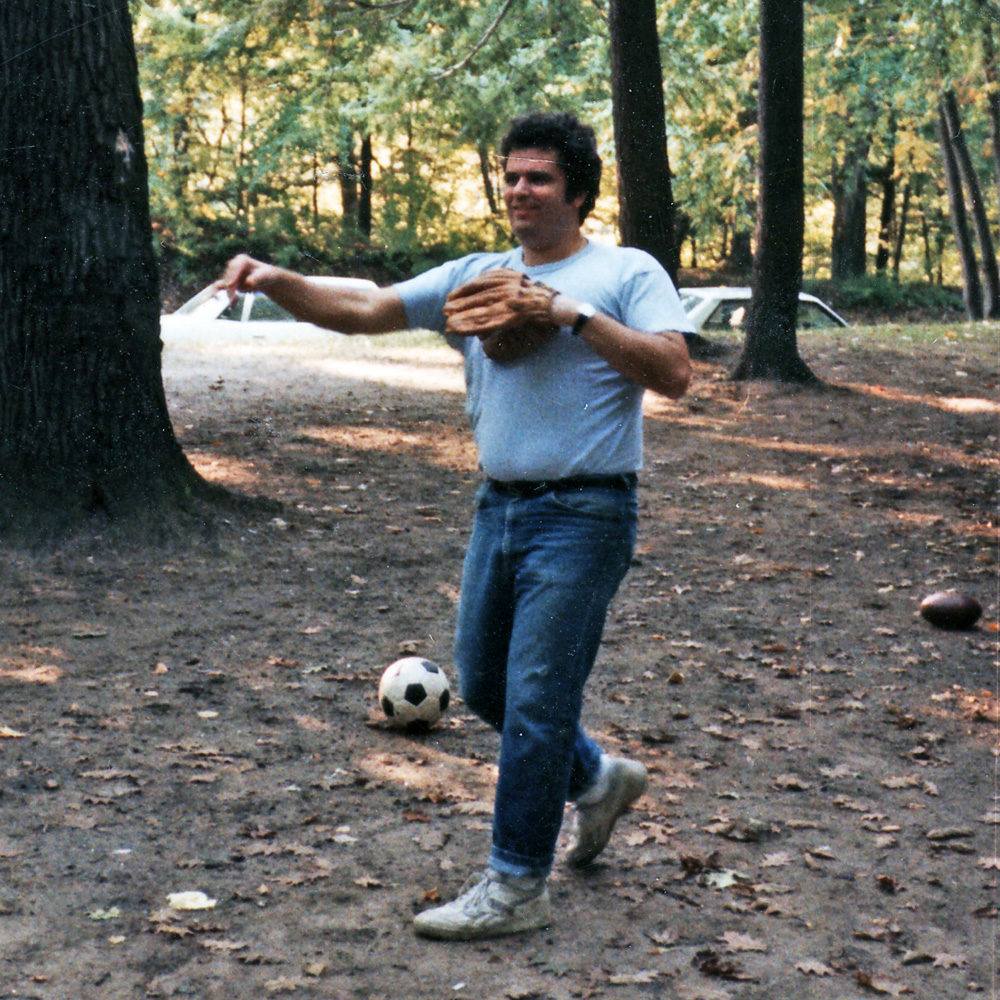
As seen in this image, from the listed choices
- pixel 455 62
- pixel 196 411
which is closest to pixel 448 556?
pixel 196 411

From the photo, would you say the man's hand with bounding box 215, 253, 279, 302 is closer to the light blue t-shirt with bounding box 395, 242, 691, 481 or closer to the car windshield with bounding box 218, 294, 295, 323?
the light blue t-shirt with bounding box 395, 242, 691, 481

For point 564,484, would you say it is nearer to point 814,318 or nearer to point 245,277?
point 245,277

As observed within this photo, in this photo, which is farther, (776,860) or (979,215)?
(979,215)

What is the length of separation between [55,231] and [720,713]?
14.3ft

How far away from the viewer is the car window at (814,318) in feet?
70.1

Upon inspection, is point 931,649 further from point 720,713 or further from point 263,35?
point 263,35

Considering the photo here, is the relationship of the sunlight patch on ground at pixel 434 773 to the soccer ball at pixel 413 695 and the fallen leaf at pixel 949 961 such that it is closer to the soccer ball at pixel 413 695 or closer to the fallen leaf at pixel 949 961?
the soccer ball at pixel 413 695

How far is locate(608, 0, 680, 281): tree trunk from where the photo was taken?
13.3 meters

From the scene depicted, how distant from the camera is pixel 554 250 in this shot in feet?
13.3

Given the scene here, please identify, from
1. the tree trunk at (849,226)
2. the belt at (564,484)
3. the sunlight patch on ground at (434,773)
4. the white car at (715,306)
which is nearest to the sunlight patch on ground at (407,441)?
the sunlight patch on ground at (434,773)

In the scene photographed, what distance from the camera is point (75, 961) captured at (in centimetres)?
385

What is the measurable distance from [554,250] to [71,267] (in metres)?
4.43

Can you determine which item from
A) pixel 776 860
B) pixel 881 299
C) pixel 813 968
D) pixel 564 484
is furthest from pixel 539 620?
pixel 881 299

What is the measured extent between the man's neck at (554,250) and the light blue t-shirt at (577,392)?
5 centimetres
